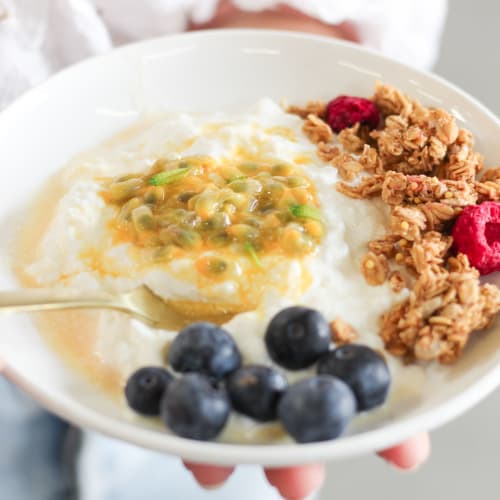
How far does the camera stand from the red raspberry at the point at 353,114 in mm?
1365

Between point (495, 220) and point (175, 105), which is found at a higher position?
point (495, 220)

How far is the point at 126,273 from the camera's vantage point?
3.54 feet

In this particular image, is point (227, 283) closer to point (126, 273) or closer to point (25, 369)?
point (126, 273)

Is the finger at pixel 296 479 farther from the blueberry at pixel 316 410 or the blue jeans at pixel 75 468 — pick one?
the blue jeans at pixel 75 468

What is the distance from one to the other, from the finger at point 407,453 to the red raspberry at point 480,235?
0.96 feet

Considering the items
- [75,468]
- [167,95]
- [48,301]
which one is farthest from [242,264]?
[75,468]

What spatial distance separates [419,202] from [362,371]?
381 mm

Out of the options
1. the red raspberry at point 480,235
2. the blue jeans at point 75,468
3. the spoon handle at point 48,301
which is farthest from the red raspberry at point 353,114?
the blue jeans at point 75,468

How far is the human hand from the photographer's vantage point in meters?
0.99

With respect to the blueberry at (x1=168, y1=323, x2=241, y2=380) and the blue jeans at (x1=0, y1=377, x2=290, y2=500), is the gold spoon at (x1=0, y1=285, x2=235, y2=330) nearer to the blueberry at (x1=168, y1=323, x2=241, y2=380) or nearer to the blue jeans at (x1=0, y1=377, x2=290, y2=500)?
the blueberry at (x1=168, y1=323, x2=241, y2=380)

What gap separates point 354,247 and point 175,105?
1.98 feet

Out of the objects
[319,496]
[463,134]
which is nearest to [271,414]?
[463,134]

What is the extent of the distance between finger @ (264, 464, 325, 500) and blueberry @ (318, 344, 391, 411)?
0.16m

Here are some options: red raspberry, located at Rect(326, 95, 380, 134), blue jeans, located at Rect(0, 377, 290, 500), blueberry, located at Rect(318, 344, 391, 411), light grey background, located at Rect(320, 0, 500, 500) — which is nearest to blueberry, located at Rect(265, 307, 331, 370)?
blueberry, located at Rect(318, 344, 391, 411)
